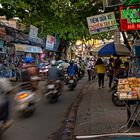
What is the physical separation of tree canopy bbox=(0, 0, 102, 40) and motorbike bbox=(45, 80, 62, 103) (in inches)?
118

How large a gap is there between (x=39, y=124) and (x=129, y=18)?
145 inches

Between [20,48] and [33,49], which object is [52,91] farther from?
[33,49]

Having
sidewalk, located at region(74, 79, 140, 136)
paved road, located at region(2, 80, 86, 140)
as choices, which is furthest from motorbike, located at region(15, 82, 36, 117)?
sidewalk, located at region(74, 79, 140, 136)

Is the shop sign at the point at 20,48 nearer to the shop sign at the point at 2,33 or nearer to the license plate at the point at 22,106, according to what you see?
the shop sign at the point at 2,33

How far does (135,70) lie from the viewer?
1472 cm

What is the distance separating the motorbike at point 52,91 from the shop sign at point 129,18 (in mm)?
6748

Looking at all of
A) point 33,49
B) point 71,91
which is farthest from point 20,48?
point 71,91

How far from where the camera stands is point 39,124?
1188cm

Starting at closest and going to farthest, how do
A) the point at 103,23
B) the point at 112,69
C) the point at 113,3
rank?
the point at 113,3
the point at 103,23
the point at 112,69

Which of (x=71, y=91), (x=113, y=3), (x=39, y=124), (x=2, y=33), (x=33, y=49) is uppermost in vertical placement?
(x=113, y=3)

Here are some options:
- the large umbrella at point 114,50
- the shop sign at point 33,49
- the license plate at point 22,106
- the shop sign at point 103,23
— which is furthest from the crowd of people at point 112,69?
the shop sign at point 33,49

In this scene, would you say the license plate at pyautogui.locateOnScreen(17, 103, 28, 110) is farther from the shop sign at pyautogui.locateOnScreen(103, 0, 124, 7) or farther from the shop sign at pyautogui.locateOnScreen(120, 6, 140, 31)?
the shop sign at pyautogui.locateOnScreen(103, 0, 124, 7)

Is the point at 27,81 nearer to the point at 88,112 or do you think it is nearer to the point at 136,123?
the point at 88,112

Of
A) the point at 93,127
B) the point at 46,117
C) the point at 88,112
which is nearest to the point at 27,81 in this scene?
the point at 46,117
